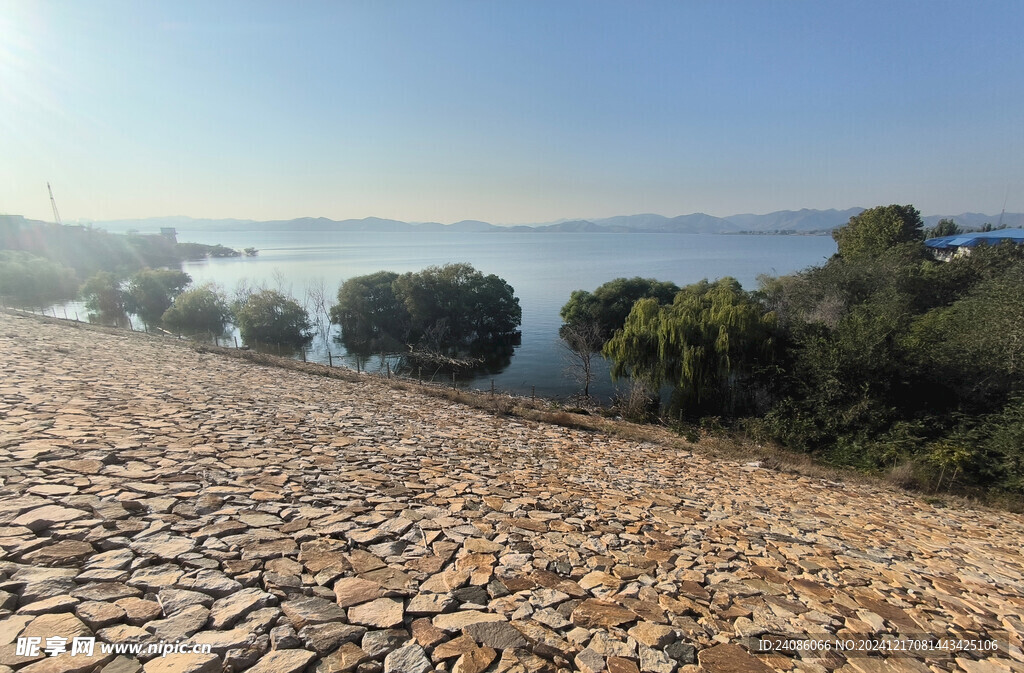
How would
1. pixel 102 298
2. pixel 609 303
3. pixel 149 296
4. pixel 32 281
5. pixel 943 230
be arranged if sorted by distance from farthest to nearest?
pixel 943 230 < pixel 32 281 < pixel 149 296 < pixel 102 298 < pixel 609 303

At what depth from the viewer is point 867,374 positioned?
15125mm

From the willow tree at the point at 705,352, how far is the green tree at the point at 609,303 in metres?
16.2

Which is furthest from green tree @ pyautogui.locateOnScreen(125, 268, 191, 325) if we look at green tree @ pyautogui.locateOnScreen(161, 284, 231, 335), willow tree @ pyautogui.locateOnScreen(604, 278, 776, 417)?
willow tree @ pyautogui.locateOnScreen(604, 278, 776, 417)

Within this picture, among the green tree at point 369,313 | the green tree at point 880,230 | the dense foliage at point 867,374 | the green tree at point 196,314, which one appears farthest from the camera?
the green tree at point 369,313

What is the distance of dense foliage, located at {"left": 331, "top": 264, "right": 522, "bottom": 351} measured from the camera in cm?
4047

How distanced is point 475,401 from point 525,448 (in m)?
4.56

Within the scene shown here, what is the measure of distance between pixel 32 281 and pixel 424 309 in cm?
4492

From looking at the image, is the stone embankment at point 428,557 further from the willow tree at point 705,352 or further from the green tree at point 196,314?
the green tree at point 196,314

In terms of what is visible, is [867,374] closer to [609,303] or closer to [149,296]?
[609,303]

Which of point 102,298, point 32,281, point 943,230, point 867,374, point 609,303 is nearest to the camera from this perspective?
point 867,374

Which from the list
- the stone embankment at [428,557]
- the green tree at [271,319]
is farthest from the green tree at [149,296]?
the stone embankment at [428,557]

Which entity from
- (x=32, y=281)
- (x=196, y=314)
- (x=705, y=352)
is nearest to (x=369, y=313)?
(x=196, y=314)

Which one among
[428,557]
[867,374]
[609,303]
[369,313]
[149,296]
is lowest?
[369,313]

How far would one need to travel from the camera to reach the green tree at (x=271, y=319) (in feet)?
127
